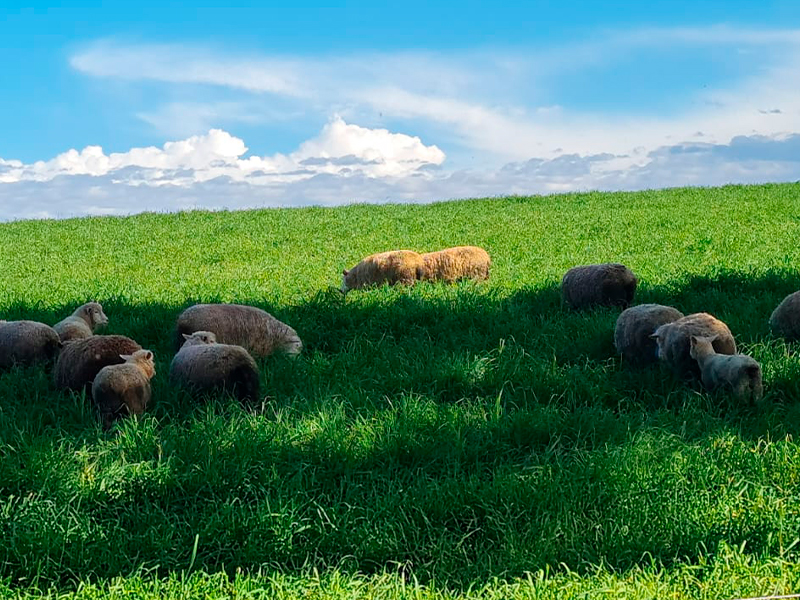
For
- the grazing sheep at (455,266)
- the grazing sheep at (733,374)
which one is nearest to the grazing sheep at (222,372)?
the grazing sheep at (733,374)

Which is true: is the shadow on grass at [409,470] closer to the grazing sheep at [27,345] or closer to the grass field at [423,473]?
the grass field at [423,473]

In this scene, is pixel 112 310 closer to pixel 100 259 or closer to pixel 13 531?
pixel 13 531

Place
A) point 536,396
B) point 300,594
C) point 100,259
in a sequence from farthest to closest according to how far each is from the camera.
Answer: point 100,259, point 536,396, point 300,594

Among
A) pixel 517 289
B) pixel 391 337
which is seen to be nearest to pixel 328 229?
pixel 517 289

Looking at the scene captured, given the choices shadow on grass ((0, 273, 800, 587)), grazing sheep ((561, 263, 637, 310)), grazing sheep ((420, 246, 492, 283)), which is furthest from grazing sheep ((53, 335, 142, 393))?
grazing sheep ((420, 246, 492, 283))

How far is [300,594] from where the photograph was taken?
413 centimetres

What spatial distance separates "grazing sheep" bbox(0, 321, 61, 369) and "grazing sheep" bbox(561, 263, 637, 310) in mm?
5570

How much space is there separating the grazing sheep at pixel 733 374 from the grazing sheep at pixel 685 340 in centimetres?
20

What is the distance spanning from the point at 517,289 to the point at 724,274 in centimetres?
280

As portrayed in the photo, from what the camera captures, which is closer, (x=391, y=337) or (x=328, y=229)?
(x=391, y=337)

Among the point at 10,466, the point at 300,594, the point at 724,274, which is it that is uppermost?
the point at 724,274

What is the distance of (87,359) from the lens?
6.62 m

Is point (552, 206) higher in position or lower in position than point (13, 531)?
higher

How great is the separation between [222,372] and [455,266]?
252 inches
